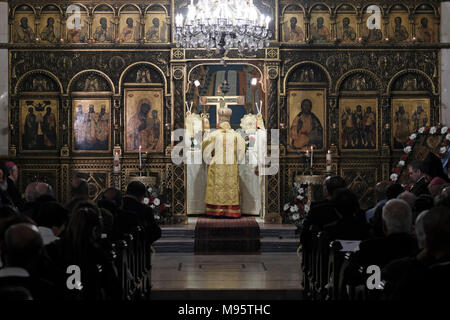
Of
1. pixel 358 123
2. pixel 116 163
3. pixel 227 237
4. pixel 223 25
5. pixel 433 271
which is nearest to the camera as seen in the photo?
pixel 433 271

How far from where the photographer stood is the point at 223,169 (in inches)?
716

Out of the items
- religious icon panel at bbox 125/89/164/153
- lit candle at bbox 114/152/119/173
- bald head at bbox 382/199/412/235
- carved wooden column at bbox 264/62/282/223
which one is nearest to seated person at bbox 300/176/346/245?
bald head at bbox 382/199/412/235

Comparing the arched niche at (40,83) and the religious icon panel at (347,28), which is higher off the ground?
the religious icon panel at (347,28)

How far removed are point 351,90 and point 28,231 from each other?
14.9 m

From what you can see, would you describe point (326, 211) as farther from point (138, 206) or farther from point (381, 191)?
point (138, 206)

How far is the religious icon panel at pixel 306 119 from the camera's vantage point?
17781mm

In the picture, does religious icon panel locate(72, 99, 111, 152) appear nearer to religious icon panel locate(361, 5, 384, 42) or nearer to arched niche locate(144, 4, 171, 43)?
arched niche locate(144, 4, 171, 43)

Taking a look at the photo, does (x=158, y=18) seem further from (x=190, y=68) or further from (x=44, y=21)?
(x=44, y=21)

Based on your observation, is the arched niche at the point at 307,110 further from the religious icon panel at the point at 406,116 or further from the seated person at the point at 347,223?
the seated person at the point at 347,223

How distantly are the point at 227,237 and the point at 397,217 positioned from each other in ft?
33.7

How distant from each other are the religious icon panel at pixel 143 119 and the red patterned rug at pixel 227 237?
288cm

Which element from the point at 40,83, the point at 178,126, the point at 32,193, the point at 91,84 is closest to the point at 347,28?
the point at 178,126

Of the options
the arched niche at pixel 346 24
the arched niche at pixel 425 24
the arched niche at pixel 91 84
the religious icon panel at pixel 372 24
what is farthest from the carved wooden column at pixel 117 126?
the arched niche at pixel 425 24

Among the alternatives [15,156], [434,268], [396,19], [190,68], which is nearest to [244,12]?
[190,68]
